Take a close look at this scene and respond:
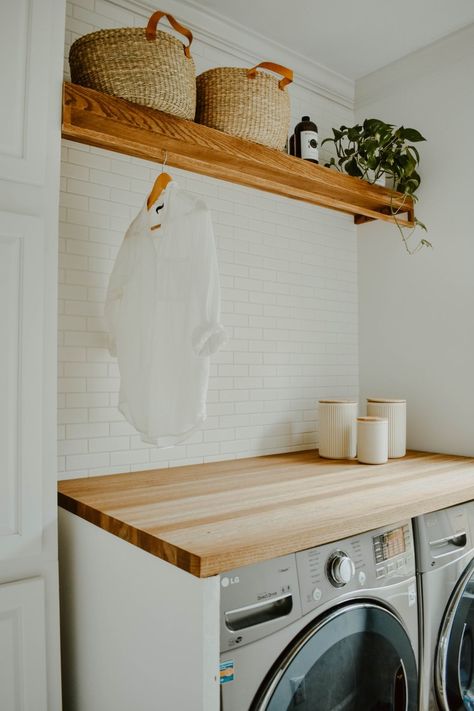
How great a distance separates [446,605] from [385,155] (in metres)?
1.71

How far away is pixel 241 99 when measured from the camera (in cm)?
179

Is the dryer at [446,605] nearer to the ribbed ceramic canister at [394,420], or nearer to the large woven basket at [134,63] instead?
the ribbed ceramic canister at [394,420]

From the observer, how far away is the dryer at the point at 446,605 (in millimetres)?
1587

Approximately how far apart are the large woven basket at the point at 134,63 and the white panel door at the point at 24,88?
20 centimetres

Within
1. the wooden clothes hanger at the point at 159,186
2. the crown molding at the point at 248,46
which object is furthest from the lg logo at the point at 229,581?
the crown molding at the point at 248,46

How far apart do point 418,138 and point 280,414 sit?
50.0 inches

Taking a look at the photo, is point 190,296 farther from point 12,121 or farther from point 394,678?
point 394,678

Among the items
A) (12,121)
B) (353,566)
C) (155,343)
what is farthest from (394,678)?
(12,121)

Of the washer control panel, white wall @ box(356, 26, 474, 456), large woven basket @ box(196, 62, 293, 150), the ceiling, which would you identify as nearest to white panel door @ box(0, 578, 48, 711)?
the washer control panel

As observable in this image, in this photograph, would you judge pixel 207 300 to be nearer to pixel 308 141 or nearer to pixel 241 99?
pixel 241 99

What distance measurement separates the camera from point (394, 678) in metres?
1.48

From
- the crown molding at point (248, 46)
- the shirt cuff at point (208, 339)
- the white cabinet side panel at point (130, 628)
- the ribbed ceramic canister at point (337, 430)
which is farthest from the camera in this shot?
the ribbed ceramic canister at point (337, 430)

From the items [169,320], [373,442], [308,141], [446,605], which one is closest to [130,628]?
[169,320]

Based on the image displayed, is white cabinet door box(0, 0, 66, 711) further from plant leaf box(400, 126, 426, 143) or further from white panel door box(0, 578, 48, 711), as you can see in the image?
plant leaf box(400, 126, 426, 143)
